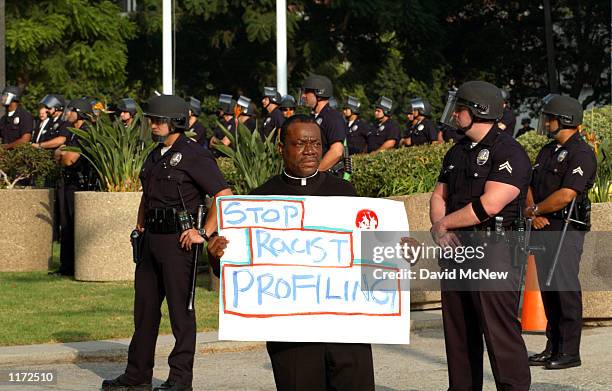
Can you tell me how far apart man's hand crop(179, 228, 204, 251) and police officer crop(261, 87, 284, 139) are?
10.3 metres

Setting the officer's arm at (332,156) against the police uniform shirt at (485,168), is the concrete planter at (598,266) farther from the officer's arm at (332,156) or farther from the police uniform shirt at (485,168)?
the police uniform shirt at (485,168)

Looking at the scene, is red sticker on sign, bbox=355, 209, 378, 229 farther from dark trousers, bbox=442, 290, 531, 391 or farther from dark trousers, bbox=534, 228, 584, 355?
dark trousers, bbox=534, 228, 584, 355

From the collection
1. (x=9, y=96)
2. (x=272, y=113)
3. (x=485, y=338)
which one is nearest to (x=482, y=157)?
(x=485, y=338)

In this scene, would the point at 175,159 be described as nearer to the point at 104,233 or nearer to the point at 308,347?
the point at 308,347

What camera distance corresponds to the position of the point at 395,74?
129 feet

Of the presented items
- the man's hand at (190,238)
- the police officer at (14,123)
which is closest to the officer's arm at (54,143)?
the police officer at (14,123)

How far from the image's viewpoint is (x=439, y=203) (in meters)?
7.36

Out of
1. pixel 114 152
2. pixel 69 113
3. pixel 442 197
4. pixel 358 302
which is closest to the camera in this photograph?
pixel 358 302

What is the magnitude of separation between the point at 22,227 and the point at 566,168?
795 centimetres

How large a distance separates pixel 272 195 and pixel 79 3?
3200 centimetres

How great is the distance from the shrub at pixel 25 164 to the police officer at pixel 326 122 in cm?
453

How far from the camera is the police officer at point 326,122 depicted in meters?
11.8

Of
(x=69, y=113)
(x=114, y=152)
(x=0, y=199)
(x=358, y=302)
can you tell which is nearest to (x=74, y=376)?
(x=358, y=302)

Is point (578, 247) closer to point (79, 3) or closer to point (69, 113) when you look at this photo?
point (69, 113)
